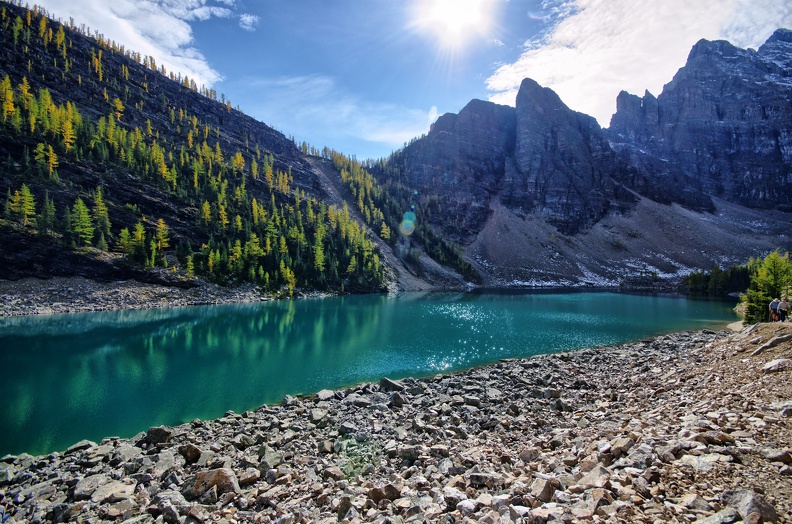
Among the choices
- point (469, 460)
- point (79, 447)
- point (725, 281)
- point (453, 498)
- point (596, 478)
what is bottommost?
point (79, 447)

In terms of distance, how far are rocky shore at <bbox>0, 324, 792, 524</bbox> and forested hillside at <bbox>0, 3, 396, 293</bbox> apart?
75.1m

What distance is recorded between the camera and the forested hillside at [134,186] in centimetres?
7556

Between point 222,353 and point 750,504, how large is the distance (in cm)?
3983

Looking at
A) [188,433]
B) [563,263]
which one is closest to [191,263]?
[188,433]

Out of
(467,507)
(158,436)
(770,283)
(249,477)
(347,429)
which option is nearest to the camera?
(467,507)

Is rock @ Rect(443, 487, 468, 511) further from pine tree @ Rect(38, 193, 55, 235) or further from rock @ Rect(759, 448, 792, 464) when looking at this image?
pine tree @ Rect(38, 193, 55, 235)

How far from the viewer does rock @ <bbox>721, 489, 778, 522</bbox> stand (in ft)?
17.7

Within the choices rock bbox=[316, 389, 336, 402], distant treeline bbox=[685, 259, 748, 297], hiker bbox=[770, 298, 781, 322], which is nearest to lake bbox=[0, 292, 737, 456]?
rock bbox=[316, 389, 336, 402]

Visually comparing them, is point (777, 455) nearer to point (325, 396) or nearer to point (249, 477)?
point (249, 477)

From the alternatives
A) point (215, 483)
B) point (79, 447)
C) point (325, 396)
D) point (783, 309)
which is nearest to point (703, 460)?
point (215, 483)

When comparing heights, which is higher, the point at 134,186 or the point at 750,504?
the point at 134,186

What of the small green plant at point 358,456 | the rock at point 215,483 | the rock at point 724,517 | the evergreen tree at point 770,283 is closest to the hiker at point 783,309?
the evergreen tree at point 770,283

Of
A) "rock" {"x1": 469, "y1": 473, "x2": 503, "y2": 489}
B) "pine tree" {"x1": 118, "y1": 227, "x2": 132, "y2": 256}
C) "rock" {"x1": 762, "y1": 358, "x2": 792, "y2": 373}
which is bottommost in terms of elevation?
"rock" {"x1": 469, "y1": 473, "x2": 503, "y2": 489}

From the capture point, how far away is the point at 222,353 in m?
37.3
